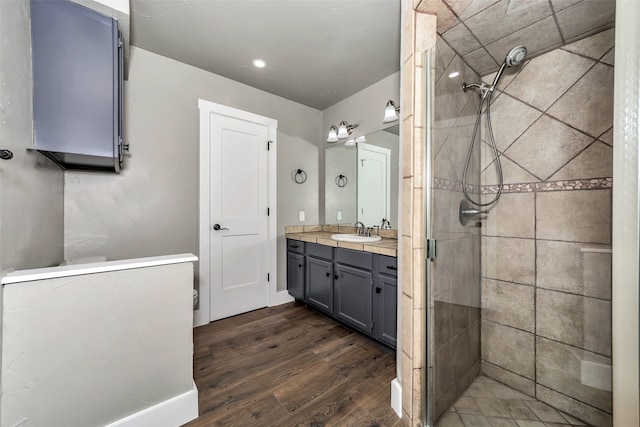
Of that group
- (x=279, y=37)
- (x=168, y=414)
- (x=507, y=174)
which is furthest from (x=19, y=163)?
(x=507, y=174)

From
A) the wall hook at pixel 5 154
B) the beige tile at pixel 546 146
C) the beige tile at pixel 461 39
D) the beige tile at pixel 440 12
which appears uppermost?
the beige tile at pixel 440 12

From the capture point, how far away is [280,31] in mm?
1861

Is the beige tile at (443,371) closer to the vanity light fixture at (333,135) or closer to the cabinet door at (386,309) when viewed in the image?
the cabinet door at (386,309)

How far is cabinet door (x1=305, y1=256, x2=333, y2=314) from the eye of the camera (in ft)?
7.80

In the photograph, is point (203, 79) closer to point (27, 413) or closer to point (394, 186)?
point (394, 186)

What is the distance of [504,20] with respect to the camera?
1.27 meters

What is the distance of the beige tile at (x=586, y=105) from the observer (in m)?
1.16

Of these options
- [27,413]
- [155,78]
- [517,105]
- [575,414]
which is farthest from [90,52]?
[575,414]

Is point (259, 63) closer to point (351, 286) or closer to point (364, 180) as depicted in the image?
point (364, 180)

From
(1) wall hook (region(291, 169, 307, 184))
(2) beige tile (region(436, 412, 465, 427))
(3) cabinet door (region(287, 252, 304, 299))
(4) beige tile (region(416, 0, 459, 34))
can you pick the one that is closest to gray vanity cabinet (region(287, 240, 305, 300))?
(3) cabinet door (region(287, 252, 304, 299))

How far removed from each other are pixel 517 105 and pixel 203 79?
8.88 feet

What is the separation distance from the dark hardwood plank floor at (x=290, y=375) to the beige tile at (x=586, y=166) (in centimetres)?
166

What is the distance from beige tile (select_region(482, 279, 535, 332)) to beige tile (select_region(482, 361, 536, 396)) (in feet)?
1.02

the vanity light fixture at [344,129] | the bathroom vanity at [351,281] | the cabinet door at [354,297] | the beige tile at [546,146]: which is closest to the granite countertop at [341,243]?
the bathroom vanity at [351,281]
